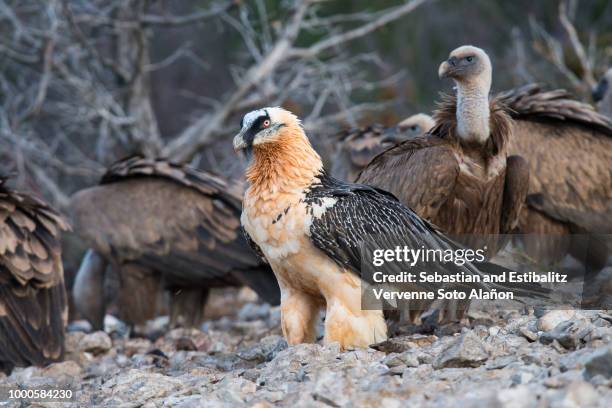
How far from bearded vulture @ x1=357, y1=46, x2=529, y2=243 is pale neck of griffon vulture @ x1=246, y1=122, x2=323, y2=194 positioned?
3.76ft

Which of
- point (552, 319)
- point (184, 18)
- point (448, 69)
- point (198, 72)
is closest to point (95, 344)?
point (448, 69)

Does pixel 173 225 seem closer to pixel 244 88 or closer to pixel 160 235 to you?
pixel 160 235

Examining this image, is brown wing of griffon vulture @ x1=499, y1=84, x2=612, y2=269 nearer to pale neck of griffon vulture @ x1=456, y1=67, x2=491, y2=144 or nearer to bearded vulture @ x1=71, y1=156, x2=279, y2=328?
pale neck of griffon vulture @ x1=456, y1=67, x2=491, y2=144

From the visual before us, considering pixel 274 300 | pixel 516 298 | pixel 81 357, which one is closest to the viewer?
pixel 516 298

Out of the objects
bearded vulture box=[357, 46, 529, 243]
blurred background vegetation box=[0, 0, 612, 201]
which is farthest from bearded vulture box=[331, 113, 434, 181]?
bearded vulture box=[357, 46, 529, 243]

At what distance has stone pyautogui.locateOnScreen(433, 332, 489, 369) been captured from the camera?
15.9ft

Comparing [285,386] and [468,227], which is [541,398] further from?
[468,227]

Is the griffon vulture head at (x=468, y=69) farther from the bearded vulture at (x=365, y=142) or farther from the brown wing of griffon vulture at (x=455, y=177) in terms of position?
the bearded vulture at (x=365, y=142)

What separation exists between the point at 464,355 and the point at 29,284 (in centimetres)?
402

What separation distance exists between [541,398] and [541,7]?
15.4 metres

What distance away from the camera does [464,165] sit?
6.94 m

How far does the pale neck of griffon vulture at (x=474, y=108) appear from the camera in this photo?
6938mm

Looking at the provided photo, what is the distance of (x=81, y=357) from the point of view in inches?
315

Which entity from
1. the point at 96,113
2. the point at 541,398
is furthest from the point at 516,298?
the point at 96,113
